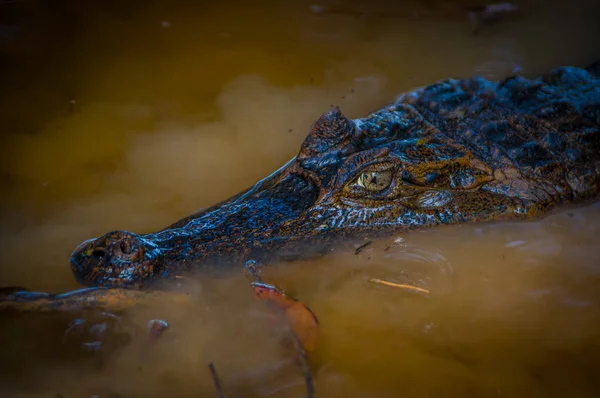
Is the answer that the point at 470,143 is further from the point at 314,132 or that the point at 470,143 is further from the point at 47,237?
the point at 47,237

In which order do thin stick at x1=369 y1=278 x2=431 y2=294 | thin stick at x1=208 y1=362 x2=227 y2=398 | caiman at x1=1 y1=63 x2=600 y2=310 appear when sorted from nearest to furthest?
thin stick at x1=208 y1=362 x2=227 y2=398 → caiman at x1=1 y1=63 x2=600 y2=310 → thin stick at x1=369 y1=278 x2=431 y2=294

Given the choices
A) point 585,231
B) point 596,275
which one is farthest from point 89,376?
point 585,231

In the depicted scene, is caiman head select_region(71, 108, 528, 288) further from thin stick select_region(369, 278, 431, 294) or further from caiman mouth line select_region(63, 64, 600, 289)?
thin stick select_region(369, 278, 431, 294)

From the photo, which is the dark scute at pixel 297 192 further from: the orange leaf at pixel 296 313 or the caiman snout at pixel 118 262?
the caiman snout at pixel 118 262

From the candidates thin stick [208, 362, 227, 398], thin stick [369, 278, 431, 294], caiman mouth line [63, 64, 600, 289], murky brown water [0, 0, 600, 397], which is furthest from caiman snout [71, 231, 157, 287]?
thin stick [369, 278, 431, 294]

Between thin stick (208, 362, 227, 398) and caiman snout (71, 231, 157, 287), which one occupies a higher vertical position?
caiman snout (71, 231, 157, 287)

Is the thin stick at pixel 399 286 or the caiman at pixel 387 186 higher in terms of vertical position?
the caiman at pixel 387 186

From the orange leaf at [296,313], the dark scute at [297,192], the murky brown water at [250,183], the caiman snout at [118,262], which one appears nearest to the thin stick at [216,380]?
the murky brown water at [250,183]

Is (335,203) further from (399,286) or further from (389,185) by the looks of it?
(399,286)
